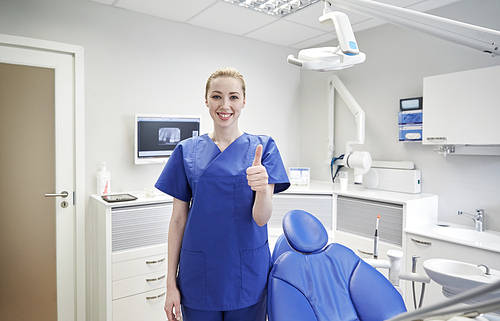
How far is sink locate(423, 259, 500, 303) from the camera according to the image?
1357mm

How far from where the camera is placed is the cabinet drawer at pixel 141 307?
7.34ft

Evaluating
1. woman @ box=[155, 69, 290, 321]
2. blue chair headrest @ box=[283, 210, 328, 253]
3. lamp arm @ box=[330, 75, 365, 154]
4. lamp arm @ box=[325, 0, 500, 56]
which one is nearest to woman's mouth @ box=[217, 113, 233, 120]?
woman @ box=[155, 69, 290, 321]

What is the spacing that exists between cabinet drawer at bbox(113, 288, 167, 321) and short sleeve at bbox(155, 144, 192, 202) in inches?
50.6

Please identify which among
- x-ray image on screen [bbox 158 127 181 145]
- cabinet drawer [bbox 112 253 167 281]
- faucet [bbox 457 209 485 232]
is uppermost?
x-ray image on screen [bbox 158 127 181 145]

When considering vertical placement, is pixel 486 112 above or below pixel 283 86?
below

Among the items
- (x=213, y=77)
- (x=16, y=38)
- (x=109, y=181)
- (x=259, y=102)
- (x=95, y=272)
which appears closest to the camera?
(x=213, y=77)

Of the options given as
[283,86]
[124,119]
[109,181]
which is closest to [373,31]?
[283,86]

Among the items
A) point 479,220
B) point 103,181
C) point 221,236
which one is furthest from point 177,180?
point 479,220

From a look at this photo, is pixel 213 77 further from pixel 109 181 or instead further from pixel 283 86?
pixel 283 86

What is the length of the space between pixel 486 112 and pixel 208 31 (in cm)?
219

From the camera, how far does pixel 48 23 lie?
7.59 ft

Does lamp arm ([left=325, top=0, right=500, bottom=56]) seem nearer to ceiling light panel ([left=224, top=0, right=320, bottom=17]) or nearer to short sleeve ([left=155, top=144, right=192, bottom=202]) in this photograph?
short sleeve ([left=155, top=144, right=192, bottom=202])

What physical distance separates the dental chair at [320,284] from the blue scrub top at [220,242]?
0.36ft

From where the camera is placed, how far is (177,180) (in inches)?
52.9
